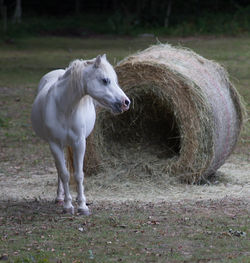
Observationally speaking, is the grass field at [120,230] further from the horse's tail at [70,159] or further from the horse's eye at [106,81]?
the horse's eye at [106,81]

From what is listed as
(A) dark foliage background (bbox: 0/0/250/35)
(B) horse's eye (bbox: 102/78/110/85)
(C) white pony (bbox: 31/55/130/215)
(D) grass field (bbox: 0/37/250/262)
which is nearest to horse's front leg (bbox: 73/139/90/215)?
(C) white pony (bbox: 31/55/130/215)

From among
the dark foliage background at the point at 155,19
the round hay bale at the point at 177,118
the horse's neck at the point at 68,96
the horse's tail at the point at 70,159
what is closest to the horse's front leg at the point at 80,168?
the horse's neck at the point at 68,96

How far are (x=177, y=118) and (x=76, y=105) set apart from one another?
167 centimetres

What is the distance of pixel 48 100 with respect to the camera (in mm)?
5656

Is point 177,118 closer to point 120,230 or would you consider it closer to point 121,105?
point 121,105

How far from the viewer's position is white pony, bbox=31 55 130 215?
17.4 feet

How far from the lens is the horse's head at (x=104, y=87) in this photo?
523cm

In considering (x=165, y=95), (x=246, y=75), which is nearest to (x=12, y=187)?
(x=165, y=95)

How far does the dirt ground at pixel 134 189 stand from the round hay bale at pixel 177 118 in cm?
21

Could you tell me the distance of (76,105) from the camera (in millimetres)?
5539

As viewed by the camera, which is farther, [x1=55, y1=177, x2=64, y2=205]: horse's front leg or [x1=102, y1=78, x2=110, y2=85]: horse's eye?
[x1=55, y1=177, x2=64, y2=205]: horse's front leg

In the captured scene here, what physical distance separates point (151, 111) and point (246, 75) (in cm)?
640

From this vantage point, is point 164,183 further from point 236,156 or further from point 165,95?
point 236,156

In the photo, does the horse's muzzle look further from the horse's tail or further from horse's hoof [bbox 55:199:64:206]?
horse's hoof [bbox 55:199:64:206]
